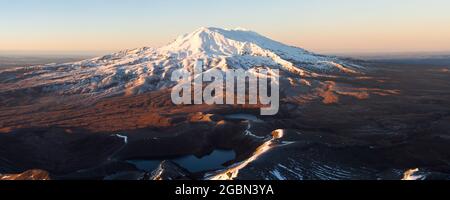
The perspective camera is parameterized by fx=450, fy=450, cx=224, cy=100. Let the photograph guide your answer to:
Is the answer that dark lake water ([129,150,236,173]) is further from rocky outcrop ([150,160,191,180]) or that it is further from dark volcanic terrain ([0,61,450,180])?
rocky outcrop ([150,160,191,180])

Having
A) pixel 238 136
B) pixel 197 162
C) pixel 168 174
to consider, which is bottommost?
pixel 197 162

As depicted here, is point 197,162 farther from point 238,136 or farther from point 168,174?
point 168,174

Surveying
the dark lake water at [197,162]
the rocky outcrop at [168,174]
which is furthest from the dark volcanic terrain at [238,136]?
the dark lake water at [197,162]

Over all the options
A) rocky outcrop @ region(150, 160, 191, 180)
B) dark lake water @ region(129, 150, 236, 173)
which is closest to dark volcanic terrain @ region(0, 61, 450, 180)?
rocky outcrop @ region(150, 160, 191, 180)

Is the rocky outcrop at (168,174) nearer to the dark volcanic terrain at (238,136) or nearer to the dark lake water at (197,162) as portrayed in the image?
the dark volcanic terrain at (238,136)

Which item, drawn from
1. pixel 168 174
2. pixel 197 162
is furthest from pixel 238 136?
pixel 168 174

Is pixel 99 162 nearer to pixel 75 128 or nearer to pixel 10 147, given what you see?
pixel 10 147
